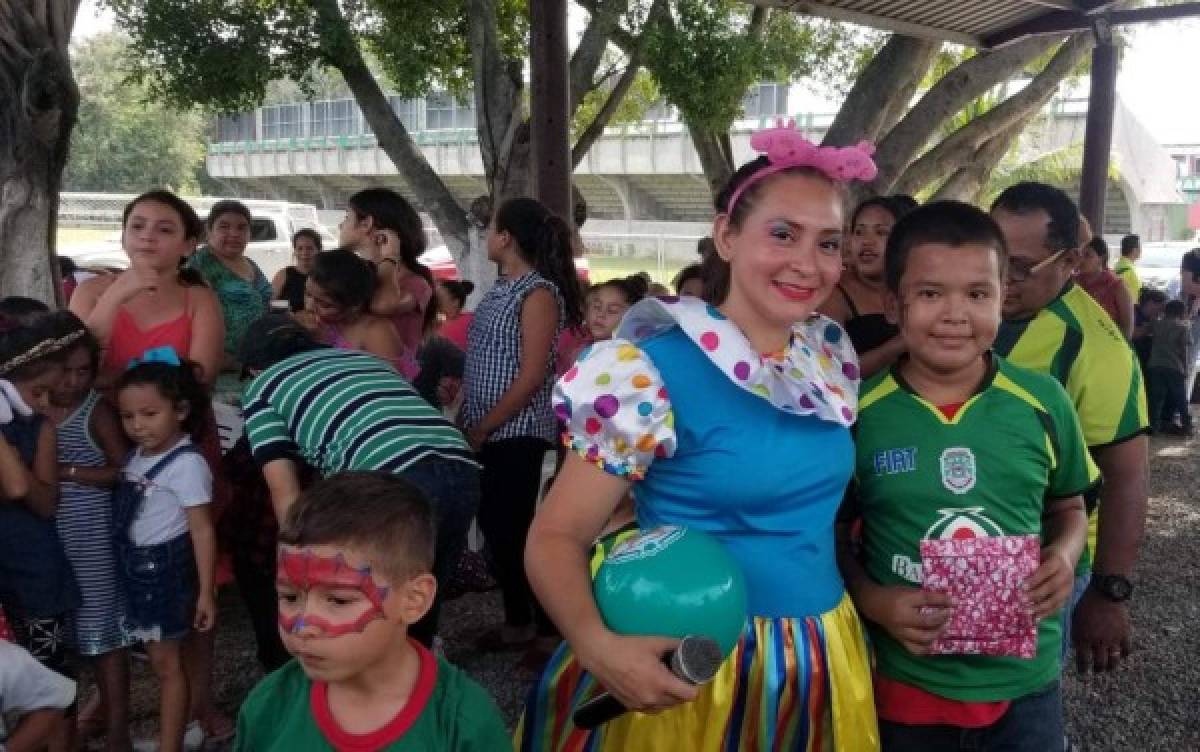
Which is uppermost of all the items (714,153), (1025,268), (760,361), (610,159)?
(610,159)

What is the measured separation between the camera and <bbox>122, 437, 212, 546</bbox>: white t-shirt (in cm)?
309

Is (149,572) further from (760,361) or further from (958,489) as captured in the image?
(958,489)

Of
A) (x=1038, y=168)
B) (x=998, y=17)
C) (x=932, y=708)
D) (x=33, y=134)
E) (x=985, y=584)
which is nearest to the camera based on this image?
(x=985, y=584)

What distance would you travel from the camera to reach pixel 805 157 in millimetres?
1840

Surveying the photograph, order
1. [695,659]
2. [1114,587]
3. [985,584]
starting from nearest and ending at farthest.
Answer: [695,659], [985,584], [1114,587]

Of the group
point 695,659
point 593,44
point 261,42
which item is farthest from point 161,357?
point 261,42

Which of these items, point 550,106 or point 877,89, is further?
point 877,89

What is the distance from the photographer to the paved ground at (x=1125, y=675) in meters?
3.72

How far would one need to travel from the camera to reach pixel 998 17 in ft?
22.8

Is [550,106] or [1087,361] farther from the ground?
[550,106]

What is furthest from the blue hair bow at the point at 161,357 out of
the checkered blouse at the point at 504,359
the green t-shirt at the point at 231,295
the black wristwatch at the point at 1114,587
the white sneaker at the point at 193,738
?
the black wristwatch at the point at 1114,587

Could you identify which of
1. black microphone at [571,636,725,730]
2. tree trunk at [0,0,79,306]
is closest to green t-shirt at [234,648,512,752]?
black microphone at [571,636,725,730]

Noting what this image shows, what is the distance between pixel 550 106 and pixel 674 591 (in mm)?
4484

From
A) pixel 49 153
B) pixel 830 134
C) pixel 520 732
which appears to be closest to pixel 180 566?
pixel 520 732
